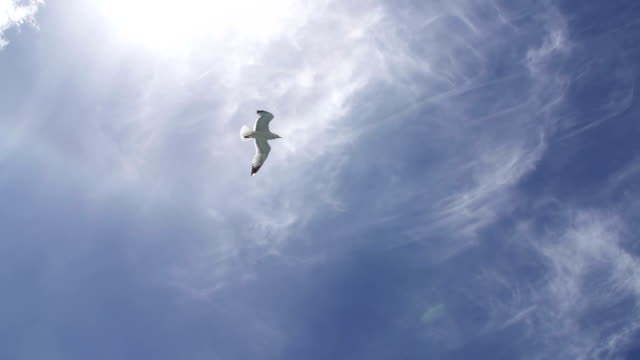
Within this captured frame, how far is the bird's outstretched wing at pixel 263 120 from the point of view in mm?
97188

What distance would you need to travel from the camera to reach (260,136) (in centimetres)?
9844

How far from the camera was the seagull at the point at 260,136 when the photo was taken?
97562 millimetres

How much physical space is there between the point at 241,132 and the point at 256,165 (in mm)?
4129

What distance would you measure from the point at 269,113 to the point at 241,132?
12.7 ft

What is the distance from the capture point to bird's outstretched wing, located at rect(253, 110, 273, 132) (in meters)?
97.2

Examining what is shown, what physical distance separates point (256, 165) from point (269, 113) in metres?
6.20

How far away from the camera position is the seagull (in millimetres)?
97562

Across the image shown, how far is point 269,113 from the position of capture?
9744 cm

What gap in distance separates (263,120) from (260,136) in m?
1.94

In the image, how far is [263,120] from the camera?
320 feet

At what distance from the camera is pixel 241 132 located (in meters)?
98.2

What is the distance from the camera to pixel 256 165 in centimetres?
9912
